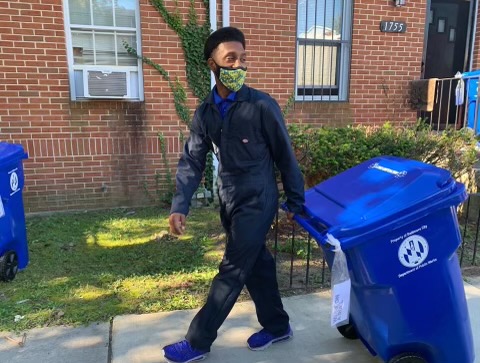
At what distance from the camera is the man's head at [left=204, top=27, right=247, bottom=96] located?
2.20 m

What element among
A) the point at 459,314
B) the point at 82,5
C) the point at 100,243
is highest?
the point at 82,5

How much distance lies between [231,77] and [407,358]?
5.26 ft

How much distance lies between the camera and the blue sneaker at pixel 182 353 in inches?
96.4

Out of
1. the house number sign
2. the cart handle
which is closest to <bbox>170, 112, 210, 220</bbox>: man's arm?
the cart handle

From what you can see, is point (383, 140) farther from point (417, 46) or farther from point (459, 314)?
point (417, 46)

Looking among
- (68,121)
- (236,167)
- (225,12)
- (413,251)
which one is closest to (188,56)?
(225,12)

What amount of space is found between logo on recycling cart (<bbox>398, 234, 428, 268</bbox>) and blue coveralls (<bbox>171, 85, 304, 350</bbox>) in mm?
564

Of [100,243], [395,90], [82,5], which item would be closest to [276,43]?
[395,90]

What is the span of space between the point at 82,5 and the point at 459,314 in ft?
17.1

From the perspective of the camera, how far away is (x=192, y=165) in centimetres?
245

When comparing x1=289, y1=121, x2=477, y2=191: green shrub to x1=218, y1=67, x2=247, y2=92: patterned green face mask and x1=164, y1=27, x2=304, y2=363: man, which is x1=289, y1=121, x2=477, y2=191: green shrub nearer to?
x1=164, y1=27, x2=304, y2=363: man

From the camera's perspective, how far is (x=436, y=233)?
195 cm

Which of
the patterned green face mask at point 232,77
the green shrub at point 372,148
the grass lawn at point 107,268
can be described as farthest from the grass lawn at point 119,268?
the patterned green face mask at point 232,77

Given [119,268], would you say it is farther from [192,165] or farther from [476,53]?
[476,53]
